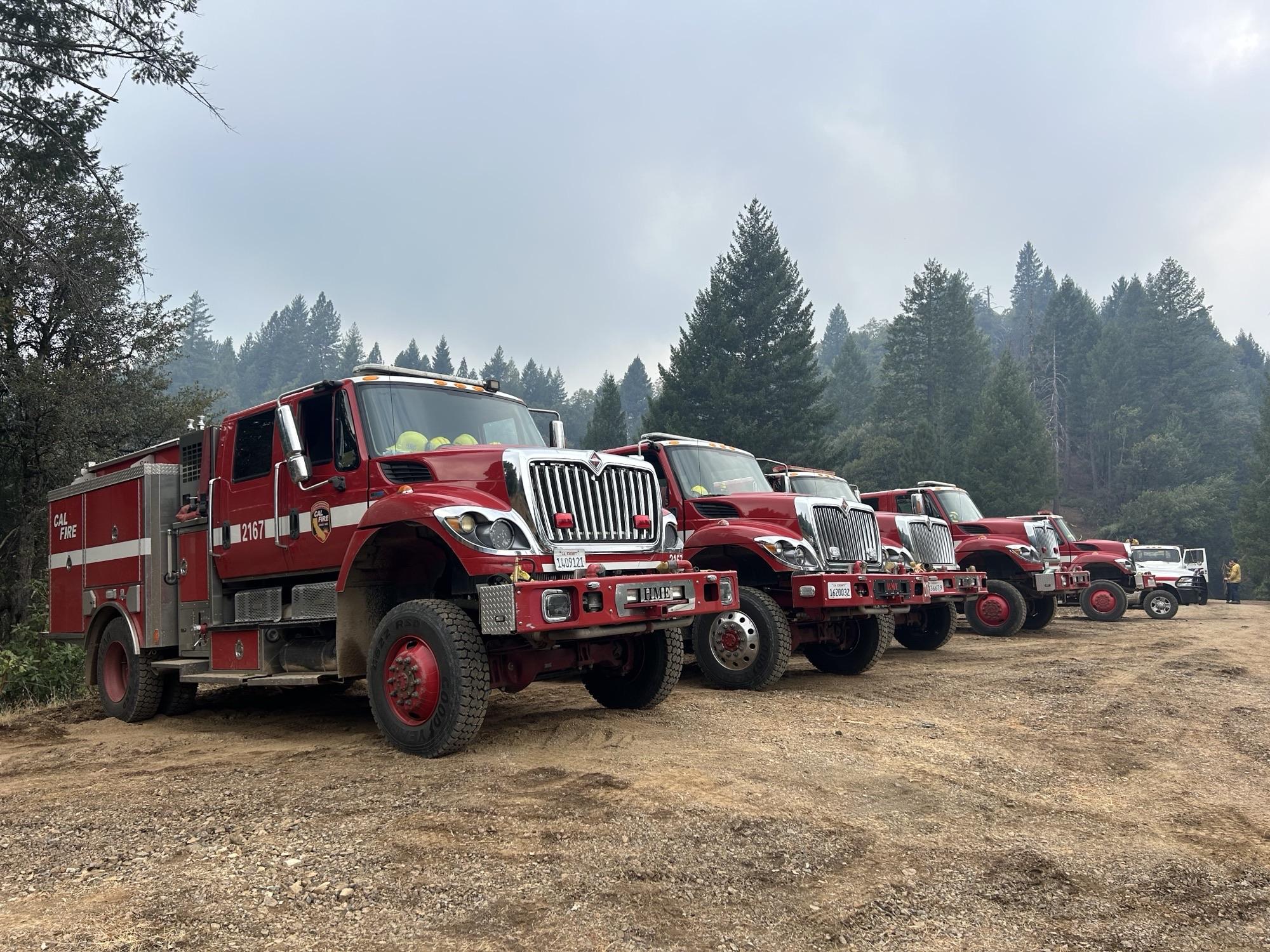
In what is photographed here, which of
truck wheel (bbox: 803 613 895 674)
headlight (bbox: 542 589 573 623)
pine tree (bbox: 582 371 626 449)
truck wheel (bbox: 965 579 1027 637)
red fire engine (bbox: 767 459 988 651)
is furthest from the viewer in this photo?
pine tree (bbox: 582 371 626 449)

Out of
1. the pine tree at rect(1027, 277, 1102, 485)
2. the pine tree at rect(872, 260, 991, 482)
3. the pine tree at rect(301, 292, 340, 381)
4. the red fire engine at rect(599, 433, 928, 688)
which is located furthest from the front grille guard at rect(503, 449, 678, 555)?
the pine tree at rect(301, 292, 340, 381)

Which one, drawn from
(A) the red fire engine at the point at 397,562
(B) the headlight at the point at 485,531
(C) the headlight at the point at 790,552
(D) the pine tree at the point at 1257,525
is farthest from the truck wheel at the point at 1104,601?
(D) the pine tree at the point at 1257,525

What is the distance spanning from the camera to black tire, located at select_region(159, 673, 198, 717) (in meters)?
8.52

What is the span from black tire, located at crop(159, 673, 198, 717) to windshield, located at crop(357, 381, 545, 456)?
3740 millimetres

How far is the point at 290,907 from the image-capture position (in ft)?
11.7

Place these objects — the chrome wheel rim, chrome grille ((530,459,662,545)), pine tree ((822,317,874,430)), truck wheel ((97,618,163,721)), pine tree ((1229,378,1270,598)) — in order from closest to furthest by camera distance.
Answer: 1. chrome grille ((530,459,662,545))
2. truck wheel ((97,618,163,721))
3. the chrome wheel rim
4. pine tree ((1229,378,1270,598))
5. pine tree ((822,317,874,430))

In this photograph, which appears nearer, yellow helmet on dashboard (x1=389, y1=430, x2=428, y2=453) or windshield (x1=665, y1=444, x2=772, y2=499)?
yellow helmet on dashboard (x1=389, y1=430, x2=428, y2=453)

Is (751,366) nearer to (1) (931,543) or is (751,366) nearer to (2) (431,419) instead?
(1) (931,543)

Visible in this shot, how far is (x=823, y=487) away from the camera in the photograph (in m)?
12.8

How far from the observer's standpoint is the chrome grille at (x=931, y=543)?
12703mm

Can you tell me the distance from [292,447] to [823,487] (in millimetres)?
8036

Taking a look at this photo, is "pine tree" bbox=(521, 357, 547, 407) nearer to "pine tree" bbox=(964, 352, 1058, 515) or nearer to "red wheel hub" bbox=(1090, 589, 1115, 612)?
"pine tree" bbox=(964, 352, 1058, 515)

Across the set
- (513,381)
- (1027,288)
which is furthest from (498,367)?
(1027,288)

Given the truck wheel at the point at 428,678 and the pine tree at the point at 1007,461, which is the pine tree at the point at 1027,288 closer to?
the pine tree at the point at 1007,461
